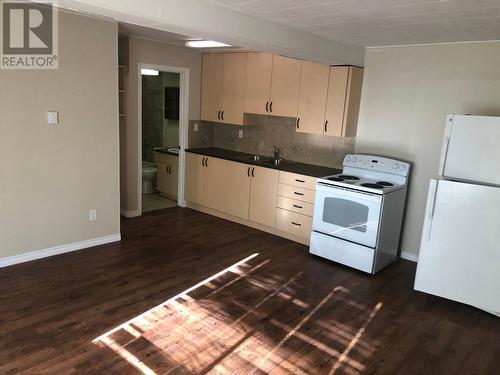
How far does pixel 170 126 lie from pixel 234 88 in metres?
2.02

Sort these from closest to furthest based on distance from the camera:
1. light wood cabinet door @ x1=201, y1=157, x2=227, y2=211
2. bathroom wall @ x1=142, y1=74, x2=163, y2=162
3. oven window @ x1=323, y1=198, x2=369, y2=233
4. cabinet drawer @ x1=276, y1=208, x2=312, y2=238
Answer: oven window @ x1=323, y1=198, x2=369, y2=233 → cabinet drawer @ x1=276, y1=208, x2=312, y2=238 → light wood cabinet door @ x1=201, y1=157, x2=227, y2=211 → bathroom wall @ x1=142, y1=74, x2=163, y2=162

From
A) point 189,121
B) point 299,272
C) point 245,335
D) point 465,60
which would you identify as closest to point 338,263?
point 299,272

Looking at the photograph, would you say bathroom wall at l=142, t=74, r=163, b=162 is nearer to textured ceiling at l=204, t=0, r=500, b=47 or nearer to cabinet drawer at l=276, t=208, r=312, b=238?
cabinet drawer at l=276, t=208, r=312, b=238

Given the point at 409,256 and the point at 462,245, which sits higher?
the point at 462,245

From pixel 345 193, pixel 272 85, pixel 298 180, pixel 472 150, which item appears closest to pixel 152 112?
pixel 272 85

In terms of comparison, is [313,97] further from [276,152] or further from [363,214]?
[363,214]

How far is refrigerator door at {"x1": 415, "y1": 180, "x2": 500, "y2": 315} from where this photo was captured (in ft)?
10.4

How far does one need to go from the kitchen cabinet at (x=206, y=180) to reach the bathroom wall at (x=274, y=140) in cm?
41

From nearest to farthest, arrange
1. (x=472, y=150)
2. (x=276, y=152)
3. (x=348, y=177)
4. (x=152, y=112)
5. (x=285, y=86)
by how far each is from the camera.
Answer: (x=472, y=150) → (x=348, y=177) → (x=285, y=86) → (x=276, y=152) → (x=152, y=112)

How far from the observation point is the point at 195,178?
5.93m

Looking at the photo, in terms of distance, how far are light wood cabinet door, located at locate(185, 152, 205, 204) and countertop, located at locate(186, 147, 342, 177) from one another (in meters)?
0.11

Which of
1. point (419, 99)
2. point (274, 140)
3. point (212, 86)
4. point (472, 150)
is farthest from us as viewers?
point (212, 86)

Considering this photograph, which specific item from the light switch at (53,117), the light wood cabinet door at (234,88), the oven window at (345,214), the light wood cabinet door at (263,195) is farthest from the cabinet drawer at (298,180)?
the light switch at (53,117)

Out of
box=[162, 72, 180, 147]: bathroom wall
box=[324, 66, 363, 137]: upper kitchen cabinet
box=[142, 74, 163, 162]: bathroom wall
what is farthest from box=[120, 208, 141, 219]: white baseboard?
box=[324, 66, 363, 137]: upper kitchen cabinet
